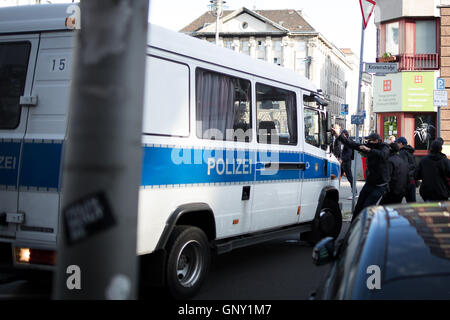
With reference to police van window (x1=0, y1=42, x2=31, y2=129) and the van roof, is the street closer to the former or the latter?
police van window (x1=0, y1=42, x2=31, y2=129)

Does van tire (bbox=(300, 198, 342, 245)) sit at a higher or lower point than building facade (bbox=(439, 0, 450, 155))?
lower

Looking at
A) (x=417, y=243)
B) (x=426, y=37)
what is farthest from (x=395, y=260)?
(x=426, y=37)

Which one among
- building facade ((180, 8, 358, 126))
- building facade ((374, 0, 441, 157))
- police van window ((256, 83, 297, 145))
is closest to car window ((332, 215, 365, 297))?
police van window ((256, 83, 297, 145))

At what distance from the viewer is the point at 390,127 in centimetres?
2717

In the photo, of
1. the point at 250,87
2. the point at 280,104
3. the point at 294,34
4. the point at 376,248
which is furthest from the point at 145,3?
the point at 294,34

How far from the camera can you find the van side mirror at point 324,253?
3730 millimetres

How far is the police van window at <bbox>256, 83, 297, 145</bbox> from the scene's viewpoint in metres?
7.78

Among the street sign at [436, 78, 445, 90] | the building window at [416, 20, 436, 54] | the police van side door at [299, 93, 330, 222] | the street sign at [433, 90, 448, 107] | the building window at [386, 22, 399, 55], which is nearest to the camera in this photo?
the police van side door at [299, 93, 330, 222]

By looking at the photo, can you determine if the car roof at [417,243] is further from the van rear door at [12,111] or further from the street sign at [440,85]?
the street sign at [440,85]

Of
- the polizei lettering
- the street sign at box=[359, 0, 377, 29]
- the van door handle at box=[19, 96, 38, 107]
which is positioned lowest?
the polizei lettering

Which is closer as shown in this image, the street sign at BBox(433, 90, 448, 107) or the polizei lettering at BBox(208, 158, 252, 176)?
the polizei lettering at BBox(208, 158, 252, 176)

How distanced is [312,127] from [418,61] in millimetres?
19873

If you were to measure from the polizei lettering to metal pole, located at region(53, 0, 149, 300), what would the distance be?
4757 mm
